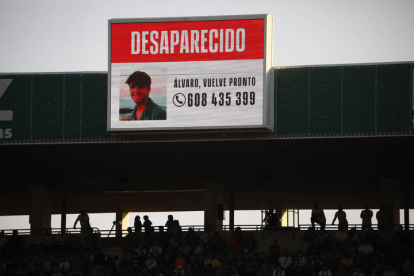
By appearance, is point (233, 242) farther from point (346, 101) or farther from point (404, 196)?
point (404, 196)

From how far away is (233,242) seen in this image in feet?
124

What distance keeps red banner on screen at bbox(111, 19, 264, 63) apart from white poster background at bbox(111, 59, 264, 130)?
0.28 meters

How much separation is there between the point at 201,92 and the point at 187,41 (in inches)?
88.2

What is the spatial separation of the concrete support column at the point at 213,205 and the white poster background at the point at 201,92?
27.3ft

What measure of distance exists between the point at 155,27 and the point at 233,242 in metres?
9.62

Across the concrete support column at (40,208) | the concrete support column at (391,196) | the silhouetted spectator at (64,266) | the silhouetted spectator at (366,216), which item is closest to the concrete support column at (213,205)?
the silhouetted spectator at (366,216)

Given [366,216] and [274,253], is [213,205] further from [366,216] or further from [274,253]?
[274,253]

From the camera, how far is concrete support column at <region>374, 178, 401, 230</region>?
4206 centimetres

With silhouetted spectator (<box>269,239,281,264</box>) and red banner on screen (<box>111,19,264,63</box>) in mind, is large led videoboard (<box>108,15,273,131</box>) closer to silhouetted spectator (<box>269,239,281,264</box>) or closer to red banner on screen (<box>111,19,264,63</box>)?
red banner on screen (<box>111,19,264,63</box>)

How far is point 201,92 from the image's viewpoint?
117 ft

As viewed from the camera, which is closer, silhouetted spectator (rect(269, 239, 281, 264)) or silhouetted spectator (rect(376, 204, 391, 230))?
silhouetted spectator (rect(269, 239, 281, 264))

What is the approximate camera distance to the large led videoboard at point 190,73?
3544cm

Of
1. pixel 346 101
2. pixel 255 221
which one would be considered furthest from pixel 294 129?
pixel 255 221

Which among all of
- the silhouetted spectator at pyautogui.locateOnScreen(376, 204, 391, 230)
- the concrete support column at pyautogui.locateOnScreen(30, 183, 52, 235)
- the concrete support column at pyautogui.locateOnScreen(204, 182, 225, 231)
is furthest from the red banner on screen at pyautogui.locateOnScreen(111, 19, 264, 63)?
the concrete support column at pyautogui.locateOnScreen(30, 183, 52, 235)
